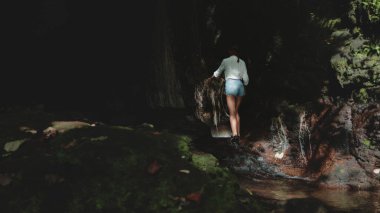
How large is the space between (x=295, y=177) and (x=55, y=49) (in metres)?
6.36

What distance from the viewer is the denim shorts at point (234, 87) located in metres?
7.04

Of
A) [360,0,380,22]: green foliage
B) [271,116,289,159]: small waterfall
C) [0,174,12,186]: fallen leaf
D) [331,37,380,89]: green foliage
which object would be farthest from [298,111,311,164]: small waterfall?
[0,174,12,186]: fallen leaf

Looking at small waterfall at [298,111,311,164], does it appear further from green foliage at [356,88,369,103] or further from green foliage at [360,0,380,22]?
green foliage at [360,0,380,22]

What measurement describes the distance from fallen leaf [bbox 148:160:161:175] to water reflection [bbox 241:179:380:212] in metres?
2.62

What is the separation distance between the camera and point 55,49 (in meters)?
10.4

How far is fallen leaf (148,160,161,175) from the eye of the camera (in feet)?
12.9

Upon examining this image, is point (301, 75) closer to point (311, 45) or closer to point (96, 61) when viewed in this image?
point (311, 45)

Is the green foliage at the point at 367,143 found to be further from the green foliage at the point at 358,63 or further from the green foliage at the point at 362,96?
the green foliage at the point at 358,63

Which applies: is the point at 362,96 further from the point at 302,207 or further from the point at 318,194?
the point at 302,207

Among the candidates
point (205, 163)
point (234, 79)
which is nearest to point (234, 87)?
point (234, 79)

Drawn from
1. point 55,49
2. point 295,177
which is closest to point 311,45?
point 295,177

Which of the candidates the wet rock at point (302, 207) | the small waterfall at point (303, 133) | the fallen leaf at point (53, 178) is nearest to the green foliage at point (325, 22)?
the small waterfall at point (303, 133)

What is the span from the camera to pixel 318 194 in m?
7.61

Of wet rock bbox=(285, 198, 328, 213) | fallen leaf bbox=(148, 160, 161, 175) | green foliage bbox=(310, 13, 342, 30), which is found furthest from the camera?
green foliage bbox=(310, 13, 342, 30)
